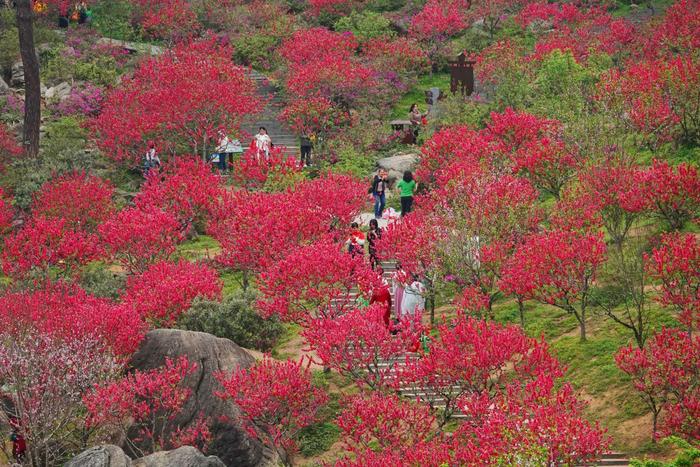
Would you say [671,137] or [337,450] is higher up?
[671,137]

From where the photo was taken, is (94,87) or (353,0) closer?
(94,87)

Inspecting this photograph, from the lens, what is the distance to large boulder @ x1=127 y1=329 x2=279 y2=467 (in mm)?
25219

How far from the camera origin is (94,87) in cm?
4875

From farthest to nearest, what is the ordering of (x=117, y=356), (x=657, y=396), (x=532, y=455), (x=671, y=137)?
(x=671, y=137) < (x=117, y=356) < (x=657, y=396) < (x=532, y=455)

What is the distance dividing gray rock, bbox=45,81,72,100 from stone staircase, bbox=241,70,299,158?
7965 mm

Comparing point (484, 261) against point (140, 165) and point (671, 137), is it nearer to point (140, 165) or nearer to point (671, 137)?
point (671, 137)

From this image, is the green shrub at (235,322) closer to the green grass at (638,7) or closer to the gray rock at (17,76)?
the gray rock at (17,76)

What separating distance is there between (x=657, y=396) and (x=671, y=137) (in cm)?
1563

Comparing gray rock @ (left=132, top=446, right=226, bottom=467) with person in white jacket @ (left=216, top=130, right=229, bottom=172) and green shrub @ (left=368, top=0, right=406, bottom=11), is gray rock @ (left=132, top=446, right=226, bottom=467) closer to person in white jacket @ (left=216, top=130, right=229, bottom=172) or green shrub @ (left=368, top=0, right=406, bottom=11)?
person in white jacket @ (left=216, top=130, right=229, bottom=172)

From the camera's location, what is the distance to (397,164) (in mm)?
43594

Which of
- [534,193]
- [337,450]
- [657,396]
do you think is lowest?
[337,450]

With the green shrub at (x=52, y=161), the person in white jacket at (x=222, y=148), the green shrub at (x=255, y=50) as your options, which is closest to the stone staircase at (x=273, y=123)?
the green shrub at (x=255, y=50)

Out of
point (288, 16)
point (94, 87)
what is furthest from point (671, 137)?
point (288, 16)

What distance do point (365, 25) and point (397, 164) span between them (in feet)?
56.7
